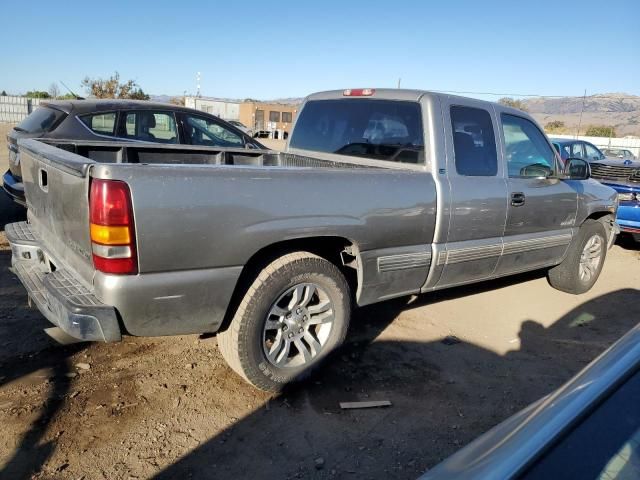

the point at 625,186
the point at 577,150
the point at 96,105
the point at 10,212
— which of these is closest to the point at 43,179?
the point at 96,105

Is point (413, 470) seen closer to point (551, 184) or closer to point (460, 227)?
point (460, 227)

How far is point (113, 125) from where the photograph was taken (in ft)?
21.9

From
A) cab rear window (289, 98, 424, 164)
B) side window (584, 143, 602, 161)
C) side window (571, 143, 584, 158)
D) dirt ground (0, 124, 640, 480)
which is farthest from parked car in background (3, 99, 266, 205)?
side window (584, 143, 602, 161)

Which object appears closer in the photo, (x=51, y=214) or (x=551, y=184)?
(x=51, y=214)

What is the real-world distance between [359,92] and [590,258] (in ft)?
10.9

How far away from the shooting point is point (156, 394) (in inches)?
126

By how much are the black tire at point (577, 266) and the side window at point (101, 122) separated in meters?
5.70

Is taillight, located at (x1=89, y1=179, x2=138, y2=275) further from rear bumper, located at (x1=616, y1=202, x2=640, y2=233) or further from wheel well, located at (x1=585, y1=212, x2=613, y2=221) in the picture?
rear bumper, located at (x1=616, y1=202, x2=640, y2=233)

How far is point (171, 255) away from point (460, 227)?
89.4 inches

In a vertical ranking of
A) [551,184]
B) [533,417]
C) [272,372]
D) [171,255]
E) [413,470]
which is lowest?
[413,470]

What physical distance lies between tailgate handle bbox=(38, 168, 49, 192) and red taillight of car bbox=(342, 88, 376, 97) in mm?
2602

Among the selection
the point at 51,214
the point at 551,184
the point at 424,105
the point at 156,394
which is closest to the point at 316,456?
the point at 156,394

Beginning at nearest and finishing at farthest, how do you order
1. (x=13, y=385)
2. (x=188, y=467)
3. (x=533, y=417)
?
1. (x=533, y=417)
2. (x=188, y=467)
3. (x=13, y=385)

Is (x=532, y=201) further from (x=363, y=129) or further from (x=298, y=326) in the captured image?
(x=298, y=326)
